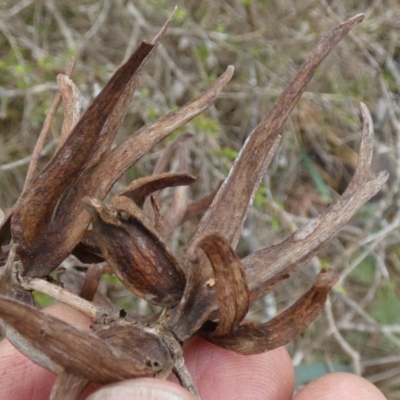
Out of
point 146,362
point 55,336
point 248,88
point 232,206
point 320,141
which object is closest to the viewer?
point 55,336

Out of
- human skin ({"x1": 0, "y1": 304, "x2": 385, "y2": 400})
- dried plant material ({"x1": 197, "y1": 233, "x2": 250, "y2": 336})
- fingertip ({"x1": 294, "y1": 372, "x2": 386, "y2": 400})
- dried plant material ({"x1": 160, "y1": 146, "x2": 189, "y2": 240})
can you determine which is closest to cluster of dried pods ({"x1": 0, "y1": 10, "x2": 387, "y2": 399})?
dried plant material ({"x1": 197, "y1": 233, "x2": 250, "y2": 336})

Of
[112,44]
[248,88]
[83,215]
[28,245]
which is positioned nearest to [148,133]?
[83,215]

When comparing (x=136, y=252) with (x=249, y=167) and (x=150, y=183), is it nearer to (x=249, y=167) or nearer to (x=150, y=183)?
(x=150, y=183)

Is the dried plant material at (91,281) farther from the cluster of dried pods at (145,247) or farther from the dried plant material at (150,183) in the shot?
the dried plant material at (150,183)

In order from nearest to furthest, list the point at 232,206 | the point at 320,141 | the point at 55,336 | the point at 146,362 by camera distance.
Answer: the point at 55,336, the point at 146,362, the point at 232,206, the point at 320,141

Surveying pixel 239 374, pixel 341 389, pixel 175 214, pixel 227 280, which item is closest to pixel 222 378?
pixel 239 374

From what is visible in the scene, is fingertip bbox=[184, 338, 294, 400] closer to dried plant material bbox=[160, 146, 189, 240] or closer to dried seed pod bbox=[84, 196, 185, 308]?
dried plant material bbox=[160, 146, 189, 240]

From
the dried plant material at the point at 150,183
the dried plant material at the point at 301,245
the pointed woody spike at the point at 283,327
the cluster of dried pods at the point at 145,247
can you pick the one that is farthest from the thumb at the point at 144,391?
the dried plant material at the point at 150,183

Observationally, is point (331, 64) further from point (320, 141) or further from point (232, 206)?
point (232, 206)

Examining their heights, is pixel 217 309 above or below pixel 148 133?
below
